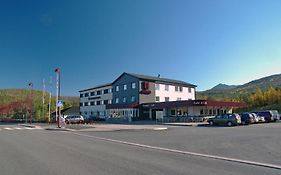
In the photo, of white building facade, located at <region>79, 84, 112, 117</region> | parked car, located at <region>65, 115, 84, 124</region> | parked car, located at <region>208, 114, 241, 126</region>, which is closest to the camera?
parked car, located at <region>208, 114, 241, 126</region>

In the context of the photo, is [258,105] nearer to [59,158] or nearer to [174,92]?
[174,92]

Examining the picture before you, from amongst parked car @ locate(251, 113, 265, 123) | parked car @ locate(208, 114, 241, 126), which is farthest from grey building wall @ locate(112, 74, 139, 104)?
parked car @ locate(208, 114, 241, 126)

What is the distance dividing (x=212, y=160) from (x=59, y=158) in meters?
5.58

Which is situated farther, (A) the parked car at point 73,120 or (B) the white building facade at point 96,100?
(B) the white building facade at point 96,100

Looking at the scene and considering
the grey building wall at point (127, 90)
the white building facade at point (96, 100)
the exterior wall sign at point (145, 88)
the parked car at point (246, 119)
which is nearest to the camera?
the parked car at point (246, 119)

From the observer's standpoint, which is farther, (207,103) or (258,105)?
(258,105)

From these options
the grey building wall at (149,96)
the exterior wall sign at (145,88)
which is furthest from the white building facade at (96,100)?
the exterior wall sign at (145,88)

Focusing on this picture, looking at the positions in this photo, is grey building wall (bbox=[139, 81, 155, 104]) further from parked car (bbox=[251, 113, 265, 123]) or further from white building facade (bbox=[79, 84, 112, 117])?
parked car (bbox=[251, 113, 265, 123])

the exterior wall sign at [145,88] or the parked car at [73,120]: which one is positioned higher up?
the exterior wall sign at [145,88]

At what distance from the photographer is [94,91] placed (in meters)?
79.8

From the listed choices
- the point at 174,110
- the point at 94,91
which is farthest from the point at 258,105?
the point at 94,91

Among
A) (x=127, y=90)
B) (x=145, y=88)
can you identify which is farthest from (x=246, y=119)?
(x=127, y=90)

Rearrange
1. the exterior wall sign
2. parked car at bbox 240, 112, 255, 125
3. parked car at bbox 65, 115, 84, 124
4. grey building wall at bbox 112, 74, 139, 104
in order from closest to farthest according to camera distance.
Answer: parked car at bbox 240, 112, 255, 125 → parked car at bbox 65, 115, 84, 124 → the exterior wall sign → grey building wall at bbox 112, 74, 139, 104

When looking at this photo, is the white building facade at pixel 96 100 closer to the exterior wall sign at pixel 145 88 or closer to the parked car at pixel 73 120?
the exterior wall sign at pixel 145 88
